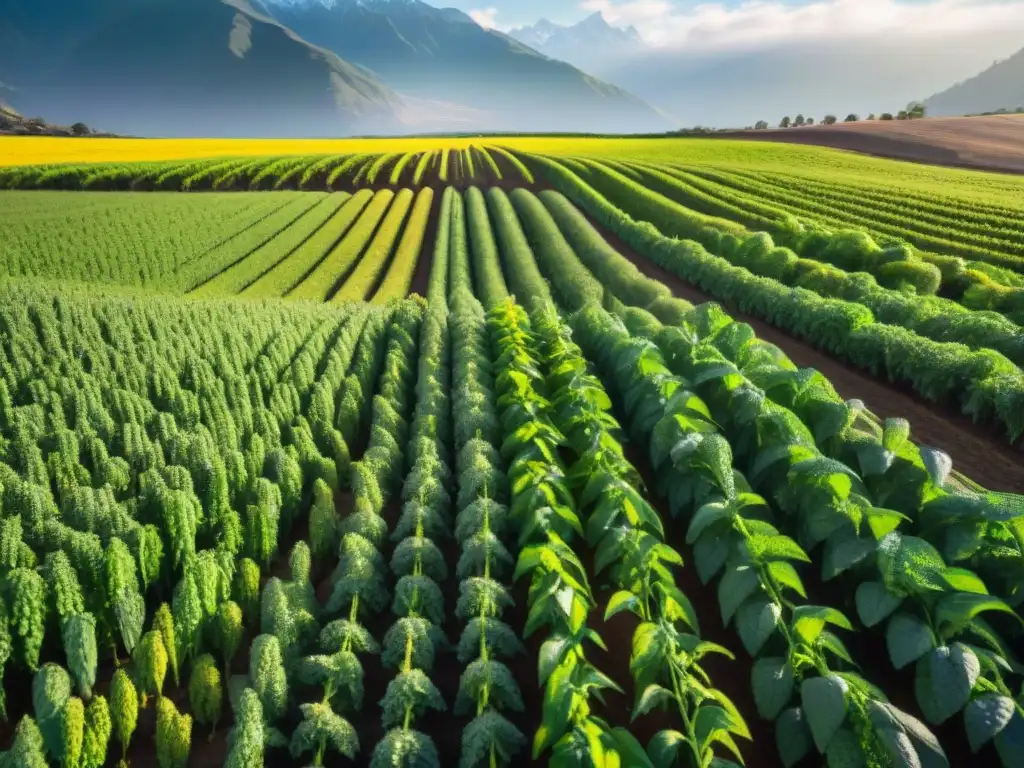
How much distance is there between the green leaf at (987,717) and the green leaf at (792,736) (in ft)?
3.24

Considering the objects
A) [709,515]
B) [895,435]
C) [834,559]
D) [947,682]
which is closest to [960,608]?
[947,682]

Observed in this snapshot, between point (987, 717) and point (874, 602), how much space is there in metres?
1.02

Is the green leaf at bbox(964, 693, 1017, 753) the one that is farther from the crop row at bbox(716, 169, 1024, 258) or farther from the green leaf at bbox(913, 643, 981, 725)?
the crop row at bbox(716, 169, 1024, 258)

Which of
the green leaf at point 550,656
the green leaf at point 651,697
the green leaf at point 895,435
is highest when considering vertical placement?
the green leaf at point 895,435

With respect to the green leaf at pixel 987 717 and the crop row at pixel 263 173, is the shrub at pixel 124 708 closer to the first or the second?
the green leaf at pixel 987 717

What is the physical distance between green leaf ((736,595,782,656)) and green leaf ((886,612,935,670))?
2.64ft

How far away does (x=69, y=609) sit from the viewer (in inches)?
207

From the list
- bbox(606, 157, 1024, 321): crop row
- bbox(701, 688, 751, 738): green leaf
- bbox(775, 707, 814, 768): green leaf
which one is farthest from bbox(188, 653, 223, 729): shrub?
bbox(606, 157, 1024, 321): crop row

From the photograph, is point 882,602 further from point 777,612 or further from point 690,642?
point 690,642

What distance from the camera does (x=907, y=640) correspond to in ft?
15.4

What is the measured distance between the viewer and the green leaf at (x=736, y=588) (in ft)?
16.9

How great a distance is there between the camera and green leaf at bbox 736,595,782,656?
484 cm

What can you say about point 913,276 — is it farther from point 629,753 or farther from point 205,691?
point 205,691

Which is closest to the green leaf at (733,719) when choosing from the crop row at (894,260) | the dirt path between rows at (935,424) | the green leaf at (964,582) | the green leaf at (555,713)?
the green leaf at (555,713)
